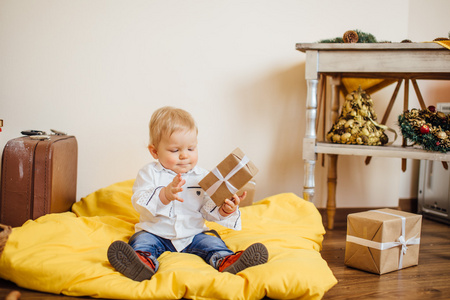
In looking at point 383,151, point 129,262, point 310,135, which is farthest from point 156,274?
point 383,151

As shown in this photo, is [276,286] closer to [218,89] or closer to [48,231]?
[48,231]

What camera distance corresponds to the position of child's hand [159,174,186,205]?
134cm

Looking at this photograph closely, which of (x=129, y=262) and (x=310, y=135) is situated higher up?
(x=310, y=135)

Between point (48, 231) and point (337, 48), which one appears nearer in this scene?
point (48, 231)

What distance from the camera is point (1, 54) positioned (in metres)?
2.00

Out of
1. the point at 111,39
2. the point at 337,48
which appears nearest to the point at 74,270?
the point at 111,39

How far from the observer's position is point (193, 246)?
1.50 m

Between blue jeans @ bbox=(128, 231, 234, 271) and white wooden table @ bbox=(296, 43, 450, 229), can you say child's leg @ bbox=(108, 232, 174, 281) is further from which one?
white wooden table @ bbox=(296, 43, 450, 229)

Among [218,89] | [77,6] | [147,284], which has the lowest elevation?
[147,284]

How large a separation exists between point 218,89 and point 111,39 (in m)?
0.56

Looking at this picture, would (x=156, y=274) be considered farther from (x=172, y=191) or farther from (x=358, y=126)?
(x=358, y=126)

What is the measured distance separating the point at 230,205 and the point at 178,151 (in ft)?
Answer: 0.83

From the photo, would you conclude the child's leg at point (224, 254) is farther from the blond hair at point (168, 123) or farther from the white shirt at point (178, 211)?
the blond hair at point (168, 123)

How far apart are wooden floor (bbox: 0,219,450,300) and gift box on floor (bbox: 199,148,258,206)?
16.5 inches
